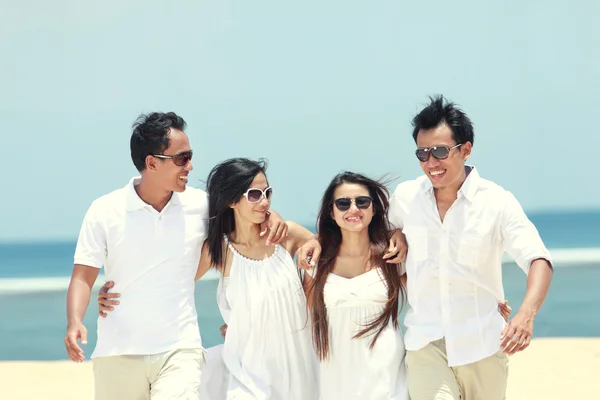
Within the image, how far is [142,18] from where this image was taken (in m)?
31.0

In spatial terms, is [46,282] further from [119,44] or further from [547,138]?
[547,138]

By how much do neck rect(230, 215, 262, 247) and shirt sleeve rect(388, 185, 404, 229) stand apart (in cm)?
73

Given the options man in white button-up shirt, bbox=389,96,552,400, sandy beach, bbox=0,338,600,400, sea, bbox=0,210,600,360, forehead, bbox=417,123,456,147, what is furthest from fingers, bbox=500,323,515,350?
sea, bbox=0,210,600,360

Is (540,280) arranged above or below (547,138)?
below

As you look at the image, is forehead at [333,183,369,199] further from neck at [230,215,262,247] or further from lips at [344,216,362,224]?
neck at [230,215,262,247]

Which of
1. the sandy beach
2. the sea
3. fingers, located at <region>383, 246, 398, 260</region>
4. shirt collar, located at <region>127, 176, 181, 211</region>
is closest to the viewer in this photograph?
fingers, located at <region>383, 246, 398, 260</region>

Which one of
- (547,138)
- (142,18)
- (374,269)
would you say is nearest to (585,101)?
(547,138)

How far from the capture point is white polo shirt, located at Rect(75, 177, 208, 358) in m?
4.77

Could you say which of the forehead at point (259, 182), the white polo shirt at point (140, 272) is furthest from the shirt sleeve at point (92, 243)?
the forehead at point (259, 182)

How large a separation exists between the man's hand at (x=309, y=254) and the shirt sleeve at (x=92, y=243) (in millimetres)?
1002

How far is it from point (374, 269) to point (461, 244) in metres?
0.53

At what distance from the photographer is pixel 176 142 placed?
4.91 metres

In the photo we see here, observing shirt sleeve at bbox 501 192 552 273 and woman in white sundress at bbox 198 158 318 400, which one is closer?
shirt sleeve at bbox 501 192 552 273

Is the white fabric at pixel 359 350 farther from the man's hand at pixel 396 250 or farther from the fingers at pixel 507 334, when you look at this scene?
the fingers at pixel 507 334
